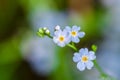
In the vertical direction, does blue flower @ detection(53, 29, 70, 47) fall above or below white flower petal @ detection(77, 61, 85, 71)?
above

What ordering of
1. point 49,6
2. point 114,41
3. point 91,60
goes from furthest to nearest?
point 49,6 < point 114,41 < point 91,60

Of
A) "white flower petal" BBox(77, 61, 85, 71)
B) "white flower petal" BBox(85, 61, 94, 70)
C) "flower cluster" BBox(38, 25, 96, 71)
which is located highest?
"flower cluster" BBox(38, 25, 96, 71)

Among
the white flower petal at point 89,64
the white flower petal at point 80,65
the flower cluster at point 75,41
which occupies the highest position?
the flower cluster at point 75,41

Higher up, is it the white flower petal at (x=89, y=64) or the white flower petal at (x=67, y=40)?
the white flower petal at (x=67, y=40)

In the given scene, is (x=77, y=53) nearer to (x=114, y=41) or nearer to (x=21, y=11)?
(x=114, y=41)

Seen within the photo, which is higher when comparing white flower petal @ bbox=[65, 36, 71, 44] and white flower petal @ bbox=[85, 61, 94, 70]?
white flower petal @ bbox=[65, 36, 71, 44]

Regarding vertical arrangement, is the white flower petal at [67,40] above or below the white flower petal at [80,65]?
above

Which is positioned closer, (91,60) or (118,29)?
(91,60)

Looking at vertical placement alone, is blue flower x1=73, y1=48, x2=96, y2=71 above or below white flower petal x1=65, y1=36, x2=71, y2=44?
below

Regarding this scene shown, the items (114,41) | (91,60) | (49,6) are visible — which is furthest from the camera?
(49,6)

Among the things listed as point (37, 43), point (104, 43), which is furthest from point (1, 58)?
point (104, 43)

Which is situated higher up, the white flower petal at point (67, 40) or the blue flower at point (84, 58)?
the white flower petal at point (67, 40)
